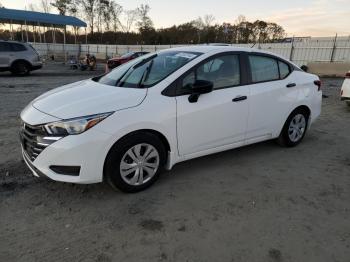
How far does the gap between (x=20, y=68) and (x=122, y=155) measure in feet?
52.0

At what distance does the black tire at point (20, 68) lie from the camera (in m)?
17.0

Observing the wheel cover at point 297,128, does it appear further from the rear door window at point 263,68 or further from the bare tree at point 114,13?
the bare tree at point 114,13

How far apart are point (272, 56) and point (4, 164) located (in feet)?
13.9

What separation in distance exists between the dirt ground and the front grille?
522 millimetres

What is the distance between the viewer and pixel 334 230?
3215 mm

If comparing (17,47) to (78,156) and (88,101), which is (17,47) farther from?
(78,156)

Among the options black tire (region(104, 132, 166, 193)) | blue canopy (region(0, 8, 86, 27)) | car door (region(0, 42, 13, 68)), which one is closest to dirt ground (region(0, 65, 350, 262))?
black tire (region(104, 132, 166, 193))

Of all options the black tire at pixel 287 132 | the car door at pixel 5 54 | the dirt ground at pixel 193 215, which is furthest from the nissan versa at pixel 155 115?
the car door at pixel 5 54

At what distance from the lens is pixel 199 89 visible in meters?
3.99

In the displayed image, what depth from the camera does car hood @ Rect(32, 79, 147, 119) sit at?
349 centimetres

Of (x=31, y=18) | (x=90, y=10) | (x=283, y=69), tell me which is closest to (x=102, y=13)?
(x=90, y=10)

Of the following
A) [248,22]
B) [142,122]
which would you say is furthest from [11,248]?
[248,22]

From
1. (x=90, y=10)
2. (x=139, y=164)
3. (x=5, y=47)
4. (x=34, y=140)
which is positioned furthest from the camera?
(x=90, y=10)

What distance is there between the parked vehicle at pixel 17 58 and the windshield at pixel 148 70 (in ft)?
46.8
